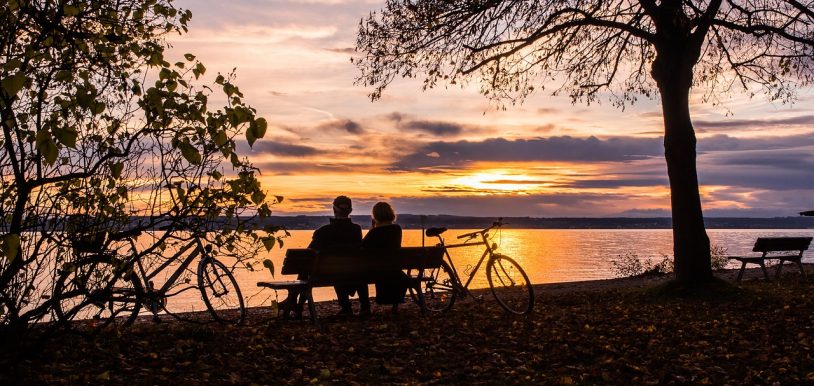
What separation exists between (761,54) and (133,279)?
44.7ft

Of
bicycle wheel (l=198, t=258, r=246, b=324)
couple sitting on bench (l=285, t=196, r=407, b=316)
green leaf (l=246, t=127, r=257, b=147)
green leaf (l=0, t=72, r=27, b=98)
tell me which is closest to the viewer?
green leaf (l=0, t=72, r=27, b=98)

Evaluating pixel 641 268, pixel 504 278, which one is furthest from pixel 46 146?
pixel 641 268

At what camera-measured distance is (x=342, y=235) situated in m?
11.7

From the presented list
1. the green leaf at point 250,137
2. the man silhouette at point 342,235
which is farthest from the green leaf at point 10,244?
the man silhouette at point 342,235

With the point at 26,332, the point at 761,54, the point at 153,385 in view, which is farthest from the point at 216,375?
the point at 761,54

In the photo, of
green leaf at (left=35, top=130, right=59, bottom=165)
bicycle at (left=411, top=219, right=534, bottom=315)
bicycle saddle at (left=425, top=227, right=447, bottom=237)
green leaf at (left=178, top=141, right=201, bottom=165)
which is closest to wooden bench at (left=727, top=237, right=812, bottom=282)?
bicycle at (left=411, top=219, right=534, bottom=315)

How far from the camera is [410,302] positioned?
15.6 meters

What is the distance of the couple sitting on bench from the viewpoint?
11.6m

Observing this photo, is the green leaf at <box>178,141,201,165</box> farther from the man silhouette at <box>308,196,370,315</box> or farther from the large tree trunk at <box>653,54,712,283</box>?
the large tree trunk at <box>653,54,712,283</box>

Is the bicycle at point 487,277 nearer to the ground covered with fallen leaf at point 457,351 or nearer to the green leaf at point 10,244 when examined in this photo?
the ground covered with fallen leaf at point 457,351

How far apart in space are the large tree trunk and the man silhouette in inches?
257

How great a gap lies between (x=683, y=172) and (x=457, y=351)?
7572 mm

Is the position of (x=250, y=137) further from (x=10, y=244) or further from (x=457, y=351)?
(x=457, y=351)

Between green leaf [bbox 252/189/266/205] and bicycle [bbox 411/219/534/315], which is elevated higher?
green leaf [bbox 252/189/266/205]
